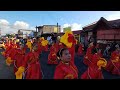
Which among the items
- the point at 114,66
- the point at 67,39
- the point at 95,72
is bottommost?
the point at 114,66

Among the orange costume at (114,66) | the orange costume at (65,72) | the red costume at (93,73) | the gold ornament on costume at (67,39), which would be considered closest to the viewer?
the orange costume at (65,72)

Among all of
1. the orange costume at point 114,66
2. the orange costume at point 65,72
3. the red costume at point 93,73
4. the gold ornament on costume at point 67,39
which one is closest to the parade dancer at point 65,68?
the orange costume at point 65,72

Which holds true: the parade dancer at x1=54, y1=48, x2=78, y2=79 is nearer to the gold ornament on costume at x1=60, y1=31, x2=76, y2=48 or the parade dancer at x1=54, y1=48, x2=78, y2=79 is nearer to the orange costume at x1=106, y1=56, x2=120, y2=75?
the gold ornament on costume at x1=60, y1=31, x2=76, y2=48

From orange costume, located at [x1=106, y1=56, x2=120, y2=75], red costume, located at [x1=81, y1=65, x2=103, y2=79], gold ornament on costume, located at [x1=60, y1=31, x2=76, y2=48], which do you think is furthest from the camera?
orange costume, located at [x1=106, y1=56, x2=120, y2=75]

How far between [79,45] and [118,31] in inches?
172

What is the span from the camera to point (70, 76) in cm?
249

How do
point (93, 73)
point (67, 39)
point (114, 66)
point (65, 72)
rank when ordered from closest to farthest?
1. point (65, 72)
2. point (67, 39)
3. point (93, 73)
4. point (114, 66)

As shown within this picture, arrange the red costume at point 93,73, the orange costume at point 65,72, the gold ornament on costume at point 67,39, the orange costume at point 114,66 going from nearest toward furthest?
the orange costume at point 65,72 → the gold ornament on costume at point 67,39 → the red costume at point 93,73 → the orange costume at point 114,66

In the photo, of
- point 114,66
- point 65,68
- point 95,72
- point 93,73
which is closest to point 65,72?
point 65,68

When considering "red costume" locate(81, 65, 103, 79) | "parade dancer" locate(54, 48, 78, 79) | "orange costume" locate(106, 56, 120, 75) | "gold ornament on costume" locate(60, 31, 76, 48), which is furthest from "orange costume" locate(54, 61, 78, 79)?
"orange costume" locate(106, 56, 120, 75)

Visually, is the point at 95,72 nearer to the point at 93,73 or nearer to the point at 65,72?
the point at 93,73

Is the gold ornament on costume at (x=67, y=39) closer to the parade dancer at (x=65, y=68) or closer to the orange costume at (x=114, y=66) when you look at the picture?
the parade dancer at (x=65, y=68)
